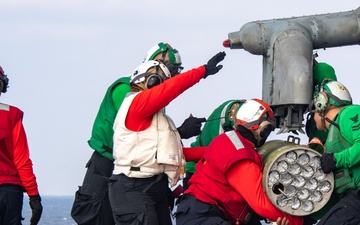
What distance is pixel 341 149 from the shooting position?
14.3 meters

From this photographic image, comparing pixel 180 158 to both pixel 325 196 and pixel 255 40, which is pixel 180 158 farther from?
pixel 255 40

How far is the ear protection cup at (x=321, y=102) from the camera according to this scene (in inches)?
579

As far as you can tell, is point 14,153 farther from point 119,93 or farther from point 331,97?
point 331,97

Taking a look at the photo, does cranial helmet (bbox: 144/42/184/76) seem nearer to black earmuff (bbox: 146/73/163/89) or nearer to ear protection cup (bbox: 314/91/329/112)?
black earmuff (bbox: 146/73/163/89)

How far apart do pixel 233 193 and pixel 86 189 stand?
149 inches

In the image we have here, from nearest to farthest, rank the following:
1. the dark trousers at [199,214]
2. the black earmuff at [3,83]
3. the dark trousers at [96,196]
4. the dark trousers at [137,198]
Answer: the dark trousers at [199,214]
the dark trousers at [137,198]
the black earmuff at [3,83]
the dark trousers at [96,196]

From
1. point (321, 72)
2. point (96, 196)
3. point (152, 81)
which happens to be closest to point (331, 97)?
point (152, 81)

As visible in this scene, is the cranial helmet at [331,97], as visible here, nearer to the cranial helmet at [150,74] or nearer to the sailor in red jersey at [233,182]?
the sailor in red jersey at [233,182]

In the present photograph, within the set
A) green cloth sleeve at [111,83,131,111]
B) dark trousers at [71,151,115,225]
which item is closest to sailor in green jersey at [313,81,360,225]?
green cloth sleeve at [111,83,131,111]

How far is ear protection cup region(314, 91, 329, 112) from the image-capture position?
14711mm

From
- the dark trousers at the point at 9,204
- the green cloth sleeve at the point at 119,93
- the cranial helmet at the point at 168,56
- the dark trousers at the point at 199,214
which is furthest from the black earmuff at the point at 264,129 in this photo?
the dark trousers at the point at 9,204

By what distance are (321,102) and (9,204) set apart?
14.5 ft

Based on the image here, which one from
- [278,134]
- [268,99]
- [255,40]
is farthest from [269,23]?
Answer: [278,134]

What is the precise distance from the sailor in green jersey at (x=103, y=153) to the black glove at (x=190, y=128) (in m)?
0.96
